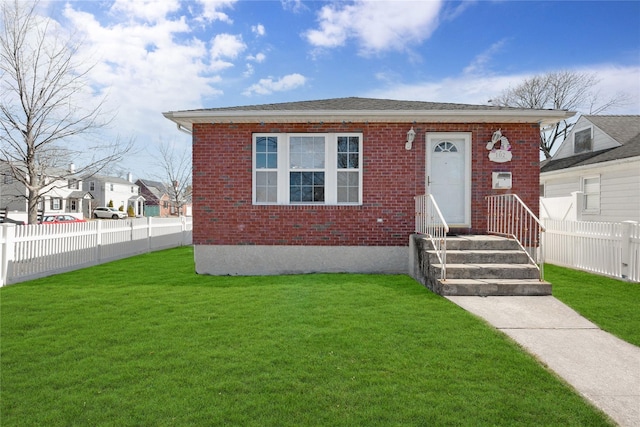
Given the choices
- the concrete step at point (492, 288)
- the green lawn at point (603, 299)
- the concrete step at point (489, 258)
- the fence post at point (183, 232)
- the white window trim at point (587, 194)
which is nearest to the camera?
the green lawn at point (603, 299)

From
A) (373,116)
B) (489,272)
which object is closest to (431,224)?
(489,272)

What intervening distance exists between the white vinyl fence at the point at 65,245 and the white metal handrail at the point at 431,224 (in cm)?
851

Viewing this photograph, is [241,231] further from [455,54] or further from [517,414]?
[455,54]

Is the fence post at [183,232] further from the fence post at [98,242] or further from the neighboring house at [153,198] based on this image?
the neighboring house at [153,198]

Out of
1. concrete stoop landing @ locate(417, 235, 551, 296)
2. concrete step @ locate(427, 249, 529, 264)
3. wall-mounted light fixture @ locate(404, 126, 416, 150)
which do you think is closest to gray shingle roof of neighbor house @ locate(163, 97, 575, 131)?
wall-mounted light fixture @ locate(404, 126, 416, 150)

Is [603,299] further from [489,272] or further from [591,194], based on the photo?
[591,194]

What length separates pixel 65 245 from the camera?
8.60 metres

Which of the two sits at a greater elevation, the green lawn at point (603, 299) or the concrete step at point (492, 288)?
the concrete step at point (492, 288)

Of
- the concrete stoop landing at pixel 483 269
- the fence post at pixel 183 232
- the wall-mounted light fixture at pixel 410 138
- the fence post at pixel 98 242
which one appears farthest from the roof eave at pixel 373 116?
the fence post at pixel 183 232

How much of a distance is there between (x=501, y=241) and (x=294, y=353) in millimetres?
5215

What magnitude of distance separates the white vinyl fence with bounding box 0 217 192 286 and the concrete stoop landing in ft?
27.8

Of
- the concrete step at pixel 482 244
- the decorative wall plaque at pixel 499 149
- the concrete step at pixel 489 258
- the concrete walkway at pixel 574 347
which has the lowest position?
the concrete walkway at pixel 574 347

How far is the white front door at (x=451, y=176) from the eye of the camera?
315 inches

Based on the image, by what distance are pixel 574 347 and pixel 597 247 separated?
5214 millimetres
